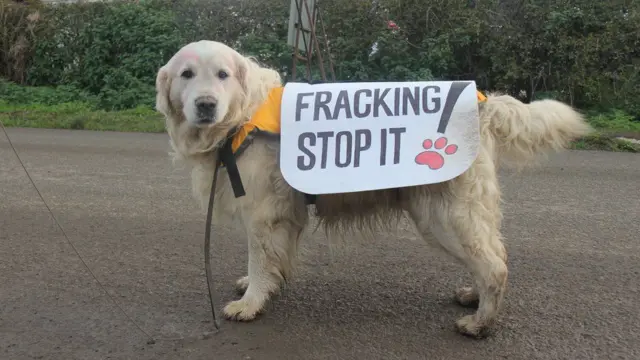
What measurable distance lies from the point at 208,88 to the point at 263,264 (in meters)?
1.07

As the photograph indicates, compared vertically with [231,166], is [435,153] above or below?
above

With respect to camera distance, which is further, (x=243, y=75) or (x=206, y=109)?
(x=243, y=75)

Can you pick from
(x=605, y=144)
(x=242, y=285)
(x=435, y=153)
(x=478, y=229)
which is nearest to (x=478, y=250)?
(x=478, y=229)

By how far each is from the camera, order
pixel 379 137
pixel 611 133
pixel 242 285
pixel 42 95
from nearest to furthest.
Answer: pixel 379 137
pixel 242 285
pixel 611 133
pixel 42 95

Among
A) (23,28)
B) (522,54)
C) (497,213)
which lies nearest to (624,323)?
(497,213)

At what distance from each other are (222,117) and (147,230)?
82.3 inches

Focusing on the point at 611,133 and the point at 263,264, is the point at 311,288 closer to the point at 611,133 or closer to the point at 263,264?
the point at 263,264

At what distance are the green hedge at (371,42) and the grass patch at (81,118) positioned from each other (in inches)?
35.9

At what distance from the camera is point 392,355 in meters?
3.03

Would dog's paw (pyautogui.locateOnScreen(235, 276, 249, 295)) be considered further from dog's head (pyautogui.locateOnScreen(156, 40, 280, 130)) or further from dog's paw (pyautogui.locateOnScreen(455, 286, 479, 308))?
dog's paw (pyautogui.locateOnScreen(455, 286, 479, 308))

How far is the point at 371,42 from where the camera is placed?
1337cm

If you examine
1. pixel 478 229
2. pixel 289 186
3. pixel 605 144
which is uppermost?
pixel 289 186

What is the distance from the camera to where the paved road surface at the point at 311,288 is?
3117mm

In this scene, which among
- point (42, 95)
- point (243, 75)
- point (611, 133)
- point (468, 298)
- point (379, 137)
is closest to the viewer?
point (379, 137)
